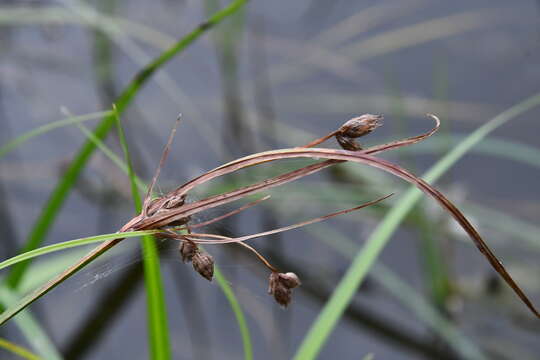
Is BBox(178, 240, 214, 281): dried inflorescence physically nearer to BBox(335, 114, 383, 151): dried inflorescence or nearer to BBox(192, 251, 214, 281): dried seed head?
BBox(192, 251, 214, 281): dried seed head

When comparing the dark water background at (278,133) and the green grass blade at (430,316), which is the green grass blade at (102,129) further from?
the green grass blade at (430,316)

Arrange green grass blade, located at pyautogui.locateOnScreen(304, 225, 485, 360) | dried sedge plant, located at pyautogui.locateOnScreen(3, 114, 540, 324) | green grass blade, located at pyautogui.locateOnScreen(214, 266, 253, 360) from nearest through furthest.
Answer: dried sedge plant, located at pyautogui.locateOnScreen(3, 114, 540, 324) → green grass blade, located at pyautogui.locateOnScreen(214, 266, 253, 360) → green grass blade, located at pyautogui.locateOnScreen(304, 225, 485, 360)

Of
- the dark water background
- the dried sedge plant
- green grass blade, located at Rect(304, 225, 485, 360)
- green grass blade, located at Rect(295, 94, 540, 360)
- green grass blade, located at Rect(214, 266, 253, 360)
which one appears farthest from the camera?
the dark water background

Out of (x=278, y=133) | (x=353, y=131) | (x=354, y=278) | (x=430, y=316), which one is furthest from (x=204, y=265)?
(x=278, y=133)

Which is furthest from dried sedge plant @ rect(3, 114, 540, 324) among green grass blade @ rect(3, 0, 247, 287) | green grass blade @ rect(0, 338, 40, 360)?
green grass blade @ rect(3, 0, 247, 287)

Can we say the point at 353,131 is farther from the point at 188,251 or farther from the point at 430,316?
the point at 430,316
